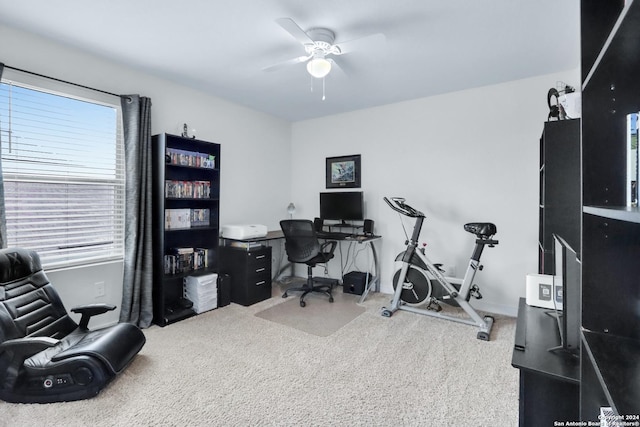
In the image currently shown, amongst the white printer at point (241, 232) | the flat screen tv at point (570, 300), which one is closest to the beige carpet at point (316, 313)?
the white printer at point (241, 232)

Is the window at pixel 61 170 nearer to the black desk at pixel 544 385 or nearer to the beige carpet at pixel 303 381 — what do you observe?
the beige carpet at pixel 303 381

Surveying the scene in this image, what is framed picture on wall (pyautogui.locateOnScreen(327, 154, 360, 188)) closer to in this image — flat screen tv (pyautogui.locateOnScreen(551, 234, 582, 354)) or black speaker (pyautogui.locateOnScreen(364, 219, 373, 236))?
black speaker (pyautogui.locateOnScreen(364, 219, 373, 236))

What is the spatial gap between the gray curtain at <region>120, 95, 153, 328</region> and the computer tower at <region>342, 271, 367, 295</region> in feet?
7.50

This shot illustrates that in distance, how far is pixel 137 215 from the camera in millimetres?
2986

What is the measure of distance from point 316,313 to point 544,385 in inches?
94.6

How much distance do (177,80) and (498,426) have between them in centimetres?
401

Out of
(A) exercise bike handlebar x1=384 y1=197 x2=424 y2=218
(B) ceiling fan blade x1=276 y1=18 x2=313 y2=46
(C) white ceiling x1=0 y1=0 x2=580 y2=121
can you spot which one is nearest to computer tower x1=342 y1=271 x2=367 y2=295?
(A) exercise bike handlebar x1=384 y1=197 x2=424 y2=218

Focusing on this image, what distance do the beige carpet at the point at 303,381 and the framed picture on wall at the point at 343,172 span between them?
2.12 metres

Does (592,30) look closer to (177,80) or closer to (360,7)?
(360,7)

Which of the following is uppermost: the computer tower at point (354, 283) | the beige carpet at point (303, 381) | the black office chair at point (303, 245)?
the black office chair at point (303, 245)

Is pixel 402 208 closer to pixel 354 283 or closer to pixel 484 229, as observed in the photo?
pixel 484 229

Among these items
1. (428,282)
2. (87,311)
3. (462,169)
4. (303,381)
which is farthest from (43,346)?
(462,169)

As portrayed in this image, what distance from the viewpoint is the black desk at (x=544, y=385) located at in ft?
3.69

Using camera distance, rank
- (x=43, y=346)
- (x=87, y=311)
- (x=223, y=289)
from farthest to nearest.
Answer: (x=223, y=289) < (x=87, y=311) < (x=43, y=346)
